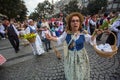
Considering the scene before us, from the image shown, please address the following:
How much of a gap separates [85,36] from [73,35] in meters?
0.27

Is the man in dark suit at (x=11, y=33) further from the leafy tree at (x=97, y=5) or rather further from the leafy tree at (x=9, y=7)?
the leafy tree at (x=97, y=5)

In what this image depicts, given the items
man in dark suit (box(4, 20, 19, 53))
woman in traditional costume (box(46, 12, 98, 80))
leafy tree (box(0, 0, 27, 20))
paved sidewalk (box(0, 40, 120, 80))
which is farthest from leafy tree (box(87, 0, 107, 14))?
woman in traditional costume (box(46, 12, 98, 80))

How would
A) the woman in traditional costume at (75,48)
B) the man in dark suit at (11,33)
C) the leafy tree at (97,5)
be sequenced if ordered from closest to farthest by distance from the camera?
the woman in traditional costume at (75,48)
the man in dark suit at (11,33)
the leafy tree at (97,5)

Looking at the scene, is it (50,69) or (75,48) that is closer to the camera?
(75,48)

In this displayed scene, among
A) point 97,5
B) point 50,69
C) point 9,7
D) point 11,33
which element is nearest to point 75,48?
point 50,69

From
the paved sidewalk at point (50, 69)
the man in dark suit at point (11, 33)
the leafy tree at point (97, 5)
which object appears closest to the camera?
the paved sidewalk at point (50, 69)

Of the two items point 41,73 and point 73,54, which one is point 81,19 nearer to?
point 73,54

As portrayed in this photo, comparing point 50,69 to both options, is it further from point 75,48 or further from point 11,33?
point 11,33

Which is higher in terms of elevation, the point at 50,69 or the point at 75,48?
the point at 75,48

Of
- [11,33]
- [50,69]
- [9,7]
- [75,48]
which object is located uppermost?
[9,7]

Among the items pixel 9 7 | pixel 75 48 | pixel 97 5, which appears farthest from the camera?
pixel 97 5

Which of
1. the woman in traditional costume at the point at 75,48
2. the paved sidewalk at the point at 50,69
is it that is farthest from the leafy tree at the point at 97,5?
the woman in traditional costume at the point at 75,48

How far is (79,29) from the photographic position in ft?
10.8

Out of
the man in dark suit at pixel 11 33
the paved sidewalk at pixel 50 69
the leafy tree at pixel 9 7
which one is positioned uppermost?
the leafy tree at pixel 9 7
